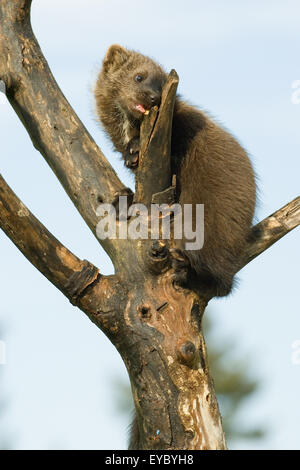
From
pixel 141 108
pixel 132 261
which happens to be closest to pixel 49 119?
pixel 141 108

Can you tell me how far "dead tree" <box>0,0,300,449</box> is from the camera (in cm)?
542

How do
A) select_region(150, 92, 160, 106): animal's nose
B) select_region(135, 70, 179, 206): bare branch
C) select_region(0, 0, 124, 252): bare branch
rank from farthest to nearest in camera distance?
select_region(150, 92, 160, 106): animal's nose, select_region(0, 0, 124, 252): bare branch, select_region(135, 70, 179, 206): bare branch

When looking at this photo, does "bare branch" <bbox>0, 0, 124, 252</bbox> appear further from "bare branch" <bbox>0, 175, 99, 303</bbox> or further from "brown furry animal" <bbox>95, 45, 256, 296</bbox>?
A: "brown furry animal" <bbox>95, 45, 256, 296</bbox>

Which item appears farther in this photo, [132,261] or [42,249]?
[132,261]

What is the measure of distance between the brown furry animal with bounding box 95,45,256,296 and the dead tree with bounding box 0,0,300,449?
0.72 feet

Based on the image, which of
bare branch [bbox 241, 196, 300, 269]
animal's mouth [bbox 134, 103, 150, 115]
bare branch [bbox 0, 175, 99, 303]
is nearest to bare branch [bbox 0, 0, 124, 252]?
bare branch [bbox 0, 175, 99, 303]

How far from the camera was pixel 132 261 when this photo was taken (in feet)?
19.2

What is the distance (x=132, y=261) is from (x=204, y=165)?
1.22 metres

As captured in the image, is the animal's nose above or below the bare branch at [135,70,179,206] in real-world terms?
above

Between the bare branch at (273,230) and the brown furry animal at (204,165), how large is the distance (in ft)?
0.39

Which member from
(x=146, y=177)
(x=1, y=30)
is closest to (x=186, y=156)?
(x=146, y=177)

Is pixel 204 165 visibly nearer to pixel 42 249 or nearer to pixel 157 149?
pixel 157 149

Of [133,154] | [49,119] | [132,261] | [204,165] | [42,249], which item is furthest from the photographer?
[133,154]

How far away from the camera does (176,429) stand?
5.31 meters
